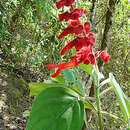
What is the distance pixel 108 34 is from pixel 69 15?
3.44 feet

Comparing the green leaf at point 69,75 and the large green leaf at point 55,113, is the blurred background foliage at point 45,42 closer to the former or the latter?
the green leaf at point 69,75

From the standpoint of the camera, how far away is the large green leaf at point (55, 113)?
37 cm

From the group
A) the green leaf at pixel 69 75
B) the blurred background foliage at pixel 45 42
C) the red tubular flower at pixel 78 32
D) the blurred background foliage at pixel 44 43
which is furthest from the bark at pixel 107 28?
the red tubular flower at pixel 78 32

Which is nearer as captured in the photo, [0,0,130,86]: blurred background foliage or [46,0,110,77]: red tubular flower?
[46,0,110,77]: red tubular flower

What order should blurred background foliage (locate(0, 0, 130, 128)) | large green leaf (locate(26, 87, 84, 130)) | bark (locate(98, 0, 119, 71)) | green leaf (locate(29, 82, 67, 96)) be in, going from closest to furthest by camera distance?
large green leaf (locate(26, 87, 84, 130)), green leaf (locate(29, 82, 67, 96)), bark (locate(98, 0, 119, 71)), blurred background foliage (locate(0, 0, 130, 128))

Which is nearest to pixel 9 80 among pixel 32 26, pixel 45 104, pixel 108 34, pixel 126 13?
pixel 32 26

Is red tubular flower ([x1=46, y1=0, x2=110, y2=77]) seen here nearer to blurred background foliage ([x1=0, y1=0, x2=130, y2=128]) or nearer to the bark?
the bark

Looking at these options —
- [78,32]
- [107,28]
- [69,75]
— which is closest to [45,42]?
[107,28]

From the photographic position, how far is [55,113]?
1.23ft

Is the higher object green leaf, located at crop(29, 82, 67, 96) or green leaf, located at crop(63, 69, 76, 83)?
green leaf, located at crop(63, 69, 76, 83)

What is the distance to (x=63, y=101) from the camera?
0.39 m

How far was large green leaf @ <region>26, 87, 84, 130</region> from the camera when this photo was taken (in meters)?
0.37

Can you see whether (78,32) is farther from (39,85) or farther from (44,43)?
(44,43)

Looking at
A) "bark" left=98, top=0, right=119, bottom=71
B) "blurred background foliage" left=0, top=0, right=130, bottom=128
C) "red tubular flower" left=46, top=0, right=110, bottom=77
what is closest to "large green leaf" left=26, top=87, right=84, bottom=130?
"red tubular flower" left=46, top=0, right=110, bottom=77
